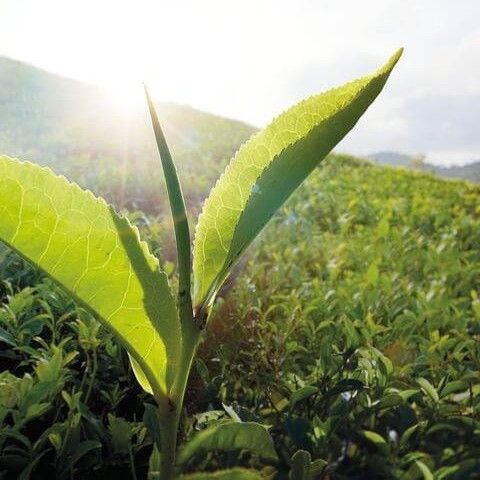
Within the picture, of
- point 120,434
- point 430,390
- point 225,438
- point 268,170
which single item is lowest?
point 120,434

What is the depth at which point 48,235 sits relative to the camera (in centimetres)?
99

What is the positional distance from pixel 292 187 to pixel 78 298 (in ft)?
1.33

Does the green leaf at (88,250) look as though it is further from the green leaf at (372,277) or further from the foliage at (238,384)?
the green leaf at (372,277)

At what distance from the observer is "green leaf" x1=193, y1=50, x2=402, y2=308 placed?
109 centimetres

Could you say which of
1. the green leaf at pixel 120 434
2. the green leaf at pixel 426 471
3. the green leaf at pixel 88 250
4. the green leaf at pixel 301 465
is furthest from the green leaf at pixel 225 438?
the green leaf at pixel 426 471

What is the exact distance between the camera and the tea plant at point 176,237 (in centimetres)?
98

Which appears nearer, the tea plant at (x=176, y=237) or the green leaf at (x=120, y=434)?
the tea plant at (x=176, y=237)

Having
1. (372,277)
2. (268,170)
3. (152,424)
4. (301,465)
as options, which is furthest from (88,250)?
(372,277)

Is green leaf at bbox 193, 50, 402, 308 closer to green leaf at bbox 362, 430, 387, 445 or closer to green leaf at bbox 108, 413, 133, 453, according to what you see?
green leaf at bbox 108, 413, 133, 453

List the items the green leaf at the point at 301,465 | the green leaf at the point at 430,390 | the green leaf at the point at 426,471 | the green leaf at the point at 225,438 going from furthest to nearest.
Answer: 1. the green leaf at the point at 430,390
2. the green leaf at the point at 426,471
3. the green leaf at the point at 301,465
4. the green leaf at the point at 225,438

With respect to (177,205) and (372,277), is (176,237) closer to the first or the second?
(177,205)

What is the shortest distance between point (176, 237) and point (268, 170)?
0.19 metres

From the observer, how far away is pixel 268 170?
3.56 feet

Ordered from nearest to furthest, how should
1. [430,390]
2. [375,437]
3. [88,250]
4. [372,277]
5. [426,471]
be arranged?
1. [88,250]
2. [426,471]
3. [375,437]
4. [430,390]
5. [372,277]
